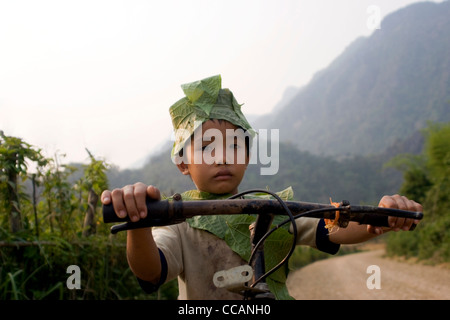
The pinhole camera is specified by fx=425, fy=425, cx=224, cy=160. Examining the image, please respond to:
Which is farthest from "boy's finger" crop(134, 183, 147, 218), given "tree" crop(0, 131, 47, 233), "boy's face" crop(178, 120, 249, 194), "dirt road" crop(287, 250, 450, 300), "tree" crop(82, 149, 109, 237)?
"dirt road" crop(287, 250, 450, 300)

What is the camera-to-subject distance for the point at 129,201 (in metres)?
1.25

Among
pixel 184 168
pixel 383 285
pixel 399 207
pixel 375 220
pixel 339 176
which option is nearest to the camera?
pixel 375 220

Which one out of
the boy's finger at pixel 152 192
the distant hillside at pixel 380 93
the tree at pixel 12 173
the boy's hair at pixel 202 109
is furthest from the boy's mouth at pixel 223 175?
the distant hillside at pixel 380 93

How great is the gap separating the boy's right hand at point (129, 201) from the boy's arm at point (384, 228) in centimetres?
88

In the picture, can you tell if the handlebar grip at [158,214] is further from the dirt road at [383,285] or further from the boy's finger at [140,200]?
the dirt road at [383,285]

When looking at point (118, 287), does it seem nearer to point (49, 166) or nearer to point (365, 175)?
point (49, 166)

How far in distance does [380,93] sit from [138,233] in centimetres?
16322

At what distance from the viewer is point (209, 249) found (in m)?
2.15

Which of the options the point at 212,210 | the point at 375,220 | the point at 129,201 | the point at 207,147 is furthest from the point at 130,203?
the point at 207,147

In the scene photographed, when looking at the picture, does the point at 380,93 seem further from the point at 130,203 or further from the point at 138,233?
the point at 130,203

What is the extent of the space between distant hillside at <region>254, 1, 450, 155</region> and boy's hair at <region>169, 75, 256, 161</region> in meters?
115

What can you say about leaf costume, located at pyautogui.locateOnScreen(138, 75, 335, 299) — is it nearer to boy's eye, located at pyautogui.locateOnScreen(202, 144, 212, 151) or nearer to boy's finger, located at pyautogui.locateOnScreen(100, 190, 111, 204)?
boy's eye, located at pyautogui.locateOnScreen(202, 144, 212, 151)

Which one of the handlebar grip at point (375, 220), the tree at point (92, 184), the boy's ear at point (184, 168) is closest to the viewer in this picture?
the handlebar grip at point (375, 220)

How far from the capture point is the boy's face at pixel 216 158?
211 cm
